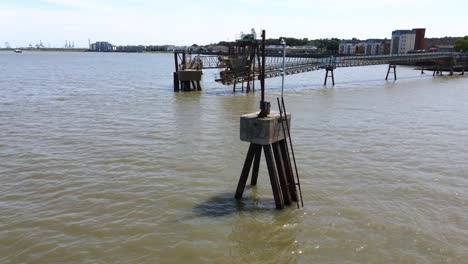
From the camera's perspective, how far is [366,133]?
2048cm

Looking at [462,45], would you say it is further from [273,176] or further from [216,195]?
[273,176]

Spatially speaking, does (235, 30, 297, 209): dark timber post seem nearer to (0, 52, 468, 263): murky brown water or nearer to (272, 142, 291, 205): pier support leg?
(272, 142, 291, 205): pier support leg

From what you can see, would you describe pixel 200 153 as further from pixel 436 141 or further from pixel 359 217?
pixel 436 141

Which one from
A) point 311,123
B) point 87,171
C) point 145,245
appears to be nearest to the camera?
point 145,245

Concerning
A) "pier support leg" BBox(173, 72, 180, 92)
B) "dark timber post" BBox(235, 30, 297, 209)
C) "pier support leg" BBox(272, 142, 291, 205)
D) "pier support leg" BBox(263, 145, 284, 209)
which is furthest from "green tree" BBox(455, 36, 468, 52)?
"pier support leg" BBox(263, 145, 284, 209)

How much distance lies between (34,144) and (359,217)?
14.6 meters

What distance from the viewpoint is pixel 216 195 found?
1163 cm

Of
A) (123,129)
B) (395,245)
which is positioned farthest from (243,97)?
(395,245)

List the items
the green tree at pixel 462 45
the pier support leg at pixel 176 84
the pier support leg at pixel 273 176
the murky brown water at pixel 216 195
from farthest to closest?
1. the green tree at pixel 462 45
2. the pier support leg at pixel 176 84
3. the pier support leg at pixel 273 176
4. the murky brown water at pixel 216 195

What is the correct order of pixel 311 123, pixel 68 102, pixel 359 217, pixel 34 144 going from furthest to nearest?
pixel 68 102
pixel 311 123
pixel 34 144
pixel 359 217

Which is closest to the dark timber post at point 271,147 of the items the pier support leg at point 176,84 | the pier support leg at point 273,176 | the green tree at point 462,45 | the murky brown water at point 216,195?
the pier support leg at point 273,176

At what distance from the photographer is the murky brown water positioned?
28.2 feet

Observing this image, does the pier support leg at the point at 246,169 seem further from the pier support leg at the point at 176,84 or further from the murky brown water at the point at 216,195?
the pier support leg at the point at 176,84

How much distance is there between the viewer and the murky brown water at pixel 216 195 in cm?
861
